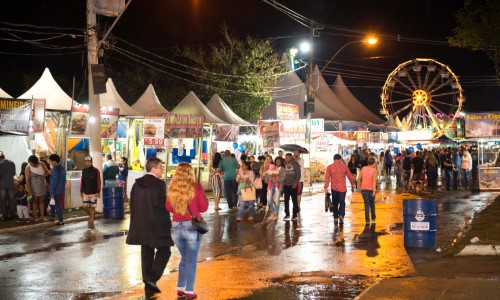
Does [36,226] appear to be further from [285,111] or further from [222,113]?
[285,111]

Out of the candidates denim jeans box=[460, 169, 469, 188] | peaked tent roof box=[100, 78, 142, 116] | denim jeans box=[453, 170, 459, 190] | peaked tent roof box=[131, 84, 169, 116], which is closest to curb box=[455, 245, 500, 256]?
peaked tent roof box=[100, 78, 142, 116]

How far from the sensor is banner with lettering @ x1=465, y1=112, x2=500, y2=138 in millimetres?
27328

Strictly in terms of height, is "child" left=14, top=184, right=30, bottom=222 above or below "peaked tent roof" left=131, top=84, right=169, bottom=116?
below

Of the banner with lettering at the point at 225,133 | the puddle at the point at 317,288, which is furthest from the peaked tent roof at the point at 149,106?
the puddle at the point at 317,288

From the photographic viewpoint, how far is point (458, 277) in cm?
911

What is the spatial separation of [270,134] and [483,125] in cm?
881

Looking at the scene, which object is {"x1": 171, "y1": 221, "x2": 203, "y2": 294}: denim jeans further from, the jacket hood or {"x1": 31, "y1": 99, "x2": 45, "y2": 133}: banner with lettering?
{"x1": 31, "y1": 99, "x2": 45, "y2": 133}: banner with lettering

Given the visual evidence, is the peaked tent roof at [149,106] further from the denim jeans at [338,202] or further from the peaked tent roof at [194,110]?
the denim jeans at [338,202]

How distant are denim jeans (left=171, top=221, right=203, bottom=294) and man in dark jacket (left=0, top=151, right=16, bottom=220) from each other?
1143 centimetres

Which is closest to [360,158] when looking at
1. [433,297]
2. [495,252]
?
[495,252]

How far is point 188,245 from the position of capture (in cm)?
798

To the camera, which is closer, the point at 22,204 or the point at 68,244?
the point at 68,244

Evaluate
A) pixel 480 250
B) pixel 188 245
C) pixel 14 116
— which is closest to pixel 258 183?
pixel 14 116

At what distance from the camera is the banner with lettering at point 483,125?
27.3 meters
